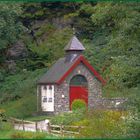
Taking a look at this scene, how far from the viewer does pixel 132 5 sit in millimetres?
9289

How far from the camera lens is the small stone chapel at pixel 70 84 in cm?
2639

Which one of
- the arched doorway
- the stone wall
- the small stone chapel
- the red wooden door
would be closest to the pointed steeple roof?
the small stone chapel

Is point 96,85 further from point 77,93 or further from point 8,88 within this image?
point 8,88

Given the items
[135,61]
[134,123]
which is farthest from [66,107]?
[134,123]

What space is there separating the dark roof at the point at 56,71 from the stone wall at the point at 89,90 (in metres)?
0.39

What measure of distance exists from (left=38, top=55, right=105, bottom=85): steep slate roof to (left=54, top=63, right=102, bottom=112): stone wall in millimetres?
280

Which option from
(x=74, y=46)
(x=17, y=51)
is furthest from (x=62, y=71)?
(x=17, y=51)

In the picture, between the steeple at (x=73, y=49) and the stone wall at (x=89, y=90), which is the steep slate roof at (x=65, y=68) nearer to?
the steeple at (x=73, y=49)

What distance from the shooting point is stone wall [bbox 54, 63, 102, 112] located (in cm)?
2647

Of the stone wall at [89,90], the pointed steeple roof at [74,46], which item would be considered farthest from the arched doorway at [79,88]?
the pointed steeple roof at [74,46]

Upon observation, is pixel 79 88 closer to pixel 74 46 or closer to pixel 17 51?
pixel 74 46

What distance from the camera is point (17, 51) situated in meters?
32.4

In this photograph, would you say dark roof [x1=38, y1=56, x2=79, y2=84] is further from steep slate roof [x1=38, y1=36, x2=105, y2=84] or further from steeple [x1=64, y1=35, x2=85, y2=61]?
steeple [x1=64, y1=35, x2=85, y2=61]

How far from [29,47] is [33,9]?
11.6 feet
